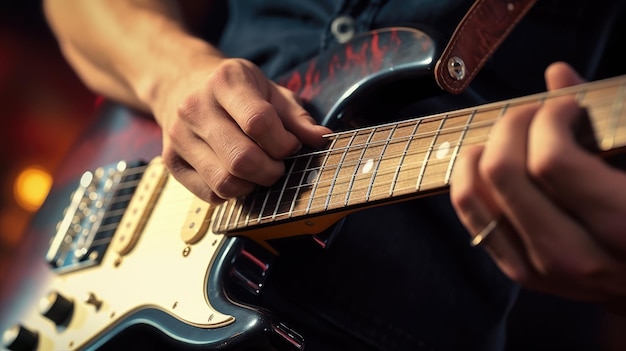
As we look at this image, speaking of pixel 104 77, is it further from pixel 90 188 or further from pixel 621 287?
pixel 621 287

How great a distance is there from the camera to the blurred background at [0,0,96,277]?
1.70 meters

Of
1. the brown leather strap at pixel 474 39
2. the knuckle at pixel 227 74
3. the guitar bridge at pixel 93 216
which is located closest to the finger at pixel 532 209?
the brown leather strap at pixel 474 39

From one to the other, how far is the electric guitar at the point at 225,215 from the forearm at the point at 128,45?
3.6 inches

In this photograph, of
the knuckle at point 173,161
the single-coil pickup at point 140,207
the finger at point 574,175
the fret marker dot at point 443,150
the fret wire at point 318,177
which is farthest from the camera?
the single-coil pickup at point 140,207

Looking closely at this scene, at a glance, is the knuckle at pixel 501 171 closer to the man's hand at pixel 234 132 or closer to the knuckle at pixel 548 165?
the knuckle at pixel 548 165

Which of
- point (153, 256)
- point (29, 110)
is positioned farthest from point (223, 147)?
point (29, 110)

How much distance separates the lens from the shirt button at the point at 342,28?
0.89 m

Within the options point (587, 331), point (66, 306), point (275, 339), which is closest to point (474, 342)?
point (587, 331)

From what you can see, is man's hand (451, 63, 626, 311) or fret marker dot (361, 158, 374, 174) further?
fret marker dot (361, 158, 374, 174)

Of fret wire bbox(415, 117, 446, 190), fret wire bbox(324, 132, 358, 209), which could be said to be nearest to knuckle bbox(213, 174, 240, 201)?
fret wire bbox(324, 132, 358, 209)

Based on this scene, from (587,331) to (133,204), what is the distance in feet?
2.02

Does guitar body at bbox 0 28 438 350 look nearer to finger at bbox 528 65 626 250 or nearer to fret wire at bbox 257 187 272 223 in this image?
fret wire at bbox 257 187 272 223

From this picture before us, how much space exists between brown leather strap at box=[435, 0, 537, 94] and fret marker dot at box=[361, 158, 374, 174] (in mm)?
→ 121

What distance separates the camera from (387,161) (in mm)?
584
